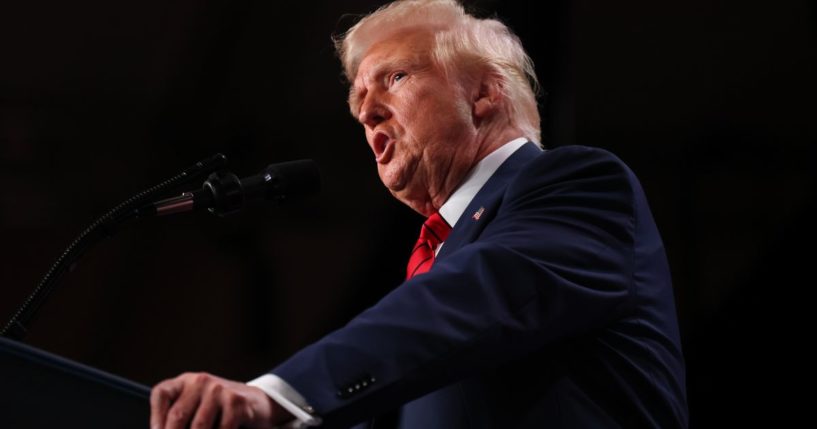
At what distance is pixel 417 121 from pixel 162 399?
927mm

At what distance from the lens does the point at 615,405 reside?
1.28 m

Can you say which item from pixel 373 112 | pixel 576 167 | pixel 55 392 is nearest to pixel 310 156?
pixel 373 112

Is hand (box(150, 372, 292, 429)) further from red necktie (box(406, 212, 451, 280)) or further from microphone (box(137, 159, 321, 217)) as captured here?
red necktie (box(406, 212, 451, 280))

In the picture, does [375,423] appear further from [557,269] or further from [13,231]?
[13,231]

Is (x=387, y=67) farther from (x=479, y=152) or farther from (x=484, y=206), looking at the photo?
(x=484, y=206)

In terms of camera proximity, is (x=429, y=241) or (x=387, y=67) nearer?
(x=429, y=241)

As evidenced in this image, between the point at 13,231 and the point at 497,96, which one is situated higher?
the point at 497,96

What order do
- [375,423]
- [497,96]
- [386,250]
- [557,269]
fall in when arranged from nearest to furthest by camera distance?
[557,269] → [375,423] → [497,96] → [386,250]

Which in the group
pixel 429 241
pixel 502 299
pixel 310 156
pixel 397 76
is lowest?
pixel 310 156

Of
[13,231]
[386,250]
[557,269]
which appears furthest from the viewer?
[386,250]

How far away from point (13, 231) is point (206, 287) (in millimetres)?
572

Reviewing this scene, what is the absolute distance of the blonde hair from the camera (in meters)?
1.79

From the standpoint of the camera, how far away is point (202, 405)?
0.88 meters

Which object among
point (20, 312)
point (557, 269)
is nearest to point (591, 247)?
point (557, 269)
